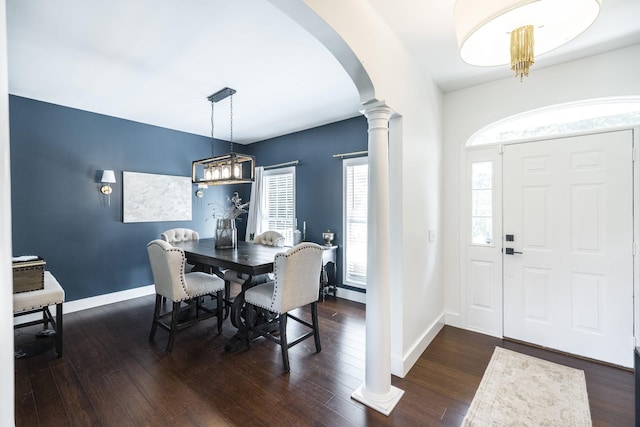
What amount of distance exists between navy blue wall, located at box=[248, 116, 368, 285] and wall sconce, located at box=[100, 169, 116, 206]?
2.61 m

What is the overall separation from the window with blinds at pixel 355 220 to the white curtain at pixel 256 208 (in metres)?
1.97

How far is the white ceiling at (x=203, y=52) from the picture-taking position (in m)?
1.96

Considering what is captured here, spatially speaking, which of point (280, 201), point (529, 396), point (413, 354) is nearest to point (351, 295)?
point (413, 354)

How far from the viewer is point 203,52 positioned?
2.44 m

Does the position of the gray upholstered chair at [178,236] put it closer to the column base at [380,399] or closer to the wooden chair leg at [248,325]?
the wooden chair leg at [248,325]

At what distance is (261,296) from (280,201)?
9.56 feet

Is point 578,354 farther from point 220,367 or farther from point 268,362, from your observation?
point 220,367

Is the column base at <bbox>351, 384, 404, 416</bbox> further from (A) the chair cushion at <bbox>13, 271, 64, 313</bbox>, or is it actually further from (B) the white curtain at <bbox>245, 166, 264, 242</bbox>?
(B) the white curtain at <bbox>245, 166, 264, 242</bbox>

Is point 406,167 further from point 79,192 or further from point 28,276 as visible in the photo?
point 79,192

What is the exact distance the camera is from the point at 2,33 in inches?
24.6

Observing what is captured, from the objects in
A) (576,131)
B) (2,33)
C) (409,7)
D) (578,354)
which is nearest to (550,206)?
(576,131)

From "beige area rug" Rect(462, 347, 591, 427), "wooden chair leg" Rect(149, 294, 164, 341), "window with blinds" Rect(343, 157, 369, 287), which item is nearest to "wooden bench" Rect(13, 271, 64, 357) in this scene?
"wooden chair leg" Rect(149, 294, 164, 341)

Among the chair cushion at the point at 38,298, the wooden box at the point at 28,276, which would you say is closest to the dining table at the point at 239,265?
the chair cushion at the point at 38,298

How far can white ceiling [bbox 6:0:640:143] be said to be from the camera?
196 centimetres
